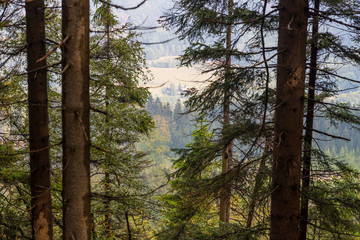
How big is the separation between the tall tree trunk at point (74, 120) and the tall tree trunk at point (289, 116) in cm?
208

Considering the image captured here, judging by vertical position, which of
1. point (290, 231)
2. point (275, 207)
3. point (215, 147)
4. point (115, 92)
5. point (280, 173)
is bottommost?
point (290, 231)

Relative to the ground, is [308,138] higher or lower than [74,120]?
higher

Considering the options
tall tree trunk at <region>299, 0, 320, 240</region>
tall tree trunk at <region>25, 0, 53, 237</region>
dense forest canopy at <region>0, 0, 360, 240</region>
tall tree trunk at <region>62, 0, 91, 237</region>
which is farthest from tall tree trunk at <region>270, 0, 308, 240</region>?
tall tree trunk at <region>25, 0, 53, 237</region>

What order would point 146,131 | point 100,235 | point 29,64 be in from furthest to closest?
point 146,131
point 100,235
point 29,64

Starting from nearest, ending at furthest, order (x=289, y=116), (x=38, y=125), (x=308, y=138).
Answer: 1. (x=289, y=116)
2. (x=38, y=125)
3. (x=308, y=138)

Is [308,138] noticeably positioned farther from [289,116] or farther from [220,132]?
[289,116]

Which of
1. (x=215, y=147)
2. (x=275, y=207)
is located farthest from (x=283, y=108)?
(x=215, y=147)

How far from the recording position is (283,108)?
3.13 m

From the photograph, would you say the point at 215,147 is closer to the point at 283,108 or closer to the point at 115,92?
the point at 283,108

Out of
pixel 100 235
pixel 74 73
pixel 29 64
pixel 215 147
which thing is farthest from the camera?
pixel 100 235

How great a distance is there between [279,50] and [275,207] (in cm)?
183

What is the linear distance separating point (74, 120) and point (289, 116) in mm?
2313

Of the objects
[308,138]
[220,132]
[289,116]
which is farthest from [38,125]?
[308,138]

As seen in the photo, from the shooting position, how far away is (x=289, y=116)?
3.11 meters
